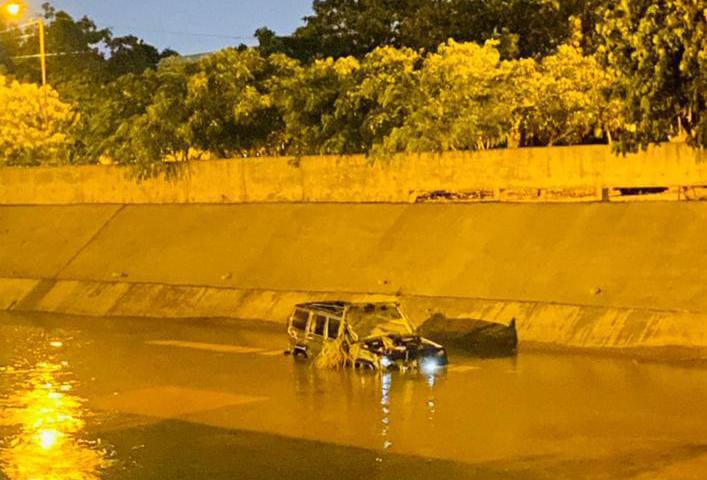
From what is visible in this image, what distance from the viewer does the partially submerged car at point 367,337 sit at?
2295cm

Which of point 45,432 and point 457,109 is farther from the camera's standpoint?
point 457,109

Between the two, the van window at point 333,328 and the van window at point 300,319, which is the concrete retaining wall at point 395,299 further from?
the van window at point 333,328

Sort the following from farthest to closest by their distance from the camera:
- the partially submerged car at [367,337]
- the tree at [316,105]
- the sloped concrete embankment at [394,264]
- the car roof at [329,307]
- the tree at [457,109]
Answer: the tree at [316,105]
the tree at [457,109]
the sloped concrete embankment at [394,264]
the car roof at [329,307]
the partially submerged car at [367,337]

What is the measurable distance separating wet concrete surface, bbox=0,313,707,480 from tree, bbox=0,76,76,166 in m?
25.6

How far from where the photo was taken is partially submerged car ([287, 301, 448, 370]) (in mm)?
22953

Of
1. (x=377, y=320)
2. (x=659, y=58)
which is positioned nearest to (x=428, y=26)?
(x=377, y=320)

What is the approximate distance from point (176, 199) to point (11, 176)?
9597mm

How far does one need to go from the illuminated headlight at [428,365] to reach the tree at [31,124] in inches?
1247

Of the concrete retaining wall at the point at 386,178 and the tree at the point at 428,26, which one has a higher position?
the tree at the point at 428,26

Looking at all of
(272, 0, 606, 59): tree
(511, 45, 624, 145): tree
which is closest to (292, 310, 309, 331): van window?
(511, 45, 624, 145): tree

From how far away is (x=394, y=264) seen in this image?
31656 mm

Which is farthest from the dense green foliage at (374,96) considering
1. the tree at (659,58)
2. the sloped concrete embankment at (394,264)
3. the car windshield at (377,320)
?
the tree at (659,58)

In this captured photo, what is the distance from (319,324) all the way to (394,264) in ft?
24.7

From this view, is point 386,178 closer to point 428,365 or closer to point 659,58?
point 428,365
